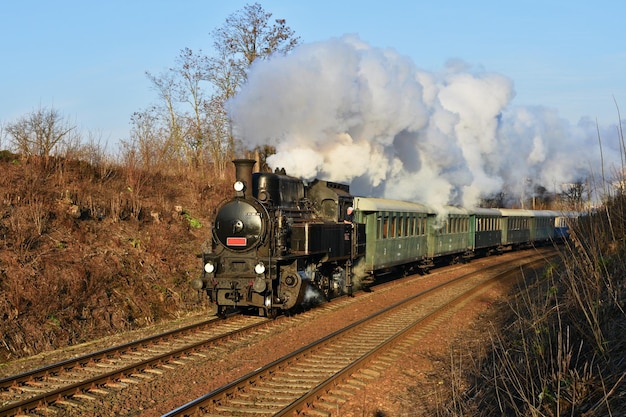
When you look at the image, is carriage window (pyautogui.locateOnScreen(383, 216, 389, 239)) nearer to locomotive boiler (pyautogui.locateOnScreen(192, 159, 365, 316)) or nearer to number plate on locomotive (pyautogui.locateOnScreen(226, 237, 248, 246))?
Answer: locomotive boiler (pyautogui.locateOnScreen(192, 159, 365, 316))

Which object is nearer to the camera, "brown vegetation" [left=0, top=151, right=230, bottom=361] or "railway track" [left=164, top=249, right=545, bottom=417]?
"railway track" [left=164, top=249, right=545, bottom=417]

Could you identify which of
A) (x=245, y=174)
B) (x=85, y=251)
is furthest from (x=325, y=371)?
(x=85, y=251)

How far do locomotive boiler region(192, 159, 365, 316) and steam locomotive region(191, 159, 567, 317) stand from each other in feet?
0.07

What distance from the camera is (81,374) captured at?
26.1 ft

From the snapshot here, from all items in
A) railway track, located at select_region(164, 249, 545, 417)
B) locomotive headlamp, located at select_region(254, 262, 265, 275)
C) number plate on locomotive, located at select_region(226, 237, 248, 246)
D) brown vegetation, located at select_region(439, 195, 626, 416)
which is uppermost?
number plate on locomotive, located at select_region(226, 237, 248, 246)

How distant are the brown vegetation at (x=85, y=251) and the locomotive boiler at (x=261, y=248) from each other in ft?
6.51

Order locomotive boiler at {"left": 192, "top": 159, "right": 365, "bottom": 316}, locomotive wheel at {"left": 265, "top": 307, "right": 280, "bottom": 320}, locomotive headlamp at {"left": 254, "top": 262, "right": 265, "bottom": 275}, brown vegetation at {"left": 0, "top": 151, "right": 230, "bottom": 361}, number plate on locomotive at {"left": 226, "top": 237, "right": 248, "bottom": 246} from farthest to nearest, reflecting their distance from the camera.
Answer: locomotive wheel at {"left": 265, "top": 307, "right": 280, "bottom": 320} → number plate on locomotive at {"left": 226, "top": 237, "right": 248, "bottom": 246} → locomotive boiler at {"left": 192, "top": 159, "right": 365, "bottom": 316} → locomotive headlamp at {"left": 254, "top": 262, "right": 265, "bottom": 275} → brown vegetation at {"left": 0, "top": 151, "right": 230, "bottom": 361}

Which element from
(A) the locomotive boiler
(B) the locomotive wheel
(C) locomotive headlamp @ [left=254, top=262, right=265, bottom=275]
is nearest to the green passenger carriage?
(A) the locomotive boiler

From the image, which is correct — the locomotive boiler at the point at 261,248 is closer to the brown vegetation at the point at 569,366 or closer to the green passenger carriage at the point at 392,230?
the green passenger carriage at the point at 392,230

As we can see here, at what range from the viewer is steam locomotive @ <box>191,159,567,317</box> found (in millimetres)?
11492

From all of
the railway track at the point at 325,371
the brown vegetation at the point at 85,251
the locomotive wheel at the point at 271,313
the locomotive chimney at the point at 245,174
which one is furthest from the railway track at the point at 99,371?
the locomotive chimney at the point at 245,174

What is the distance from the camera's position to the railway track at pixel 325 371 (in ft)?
21.7

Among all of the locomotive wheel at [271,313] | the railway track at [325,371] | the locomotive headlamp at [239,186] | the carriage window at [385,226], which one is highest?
the locomotive headlamp at [239,186]

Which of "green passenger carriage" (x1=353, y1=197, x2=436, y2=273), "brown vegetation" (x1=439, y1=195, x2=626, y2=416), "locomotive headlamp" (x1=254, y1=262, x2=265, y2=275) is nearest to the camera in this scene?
"brown vegetation" (x1=439, y1=195, x2=626, y2=416)
